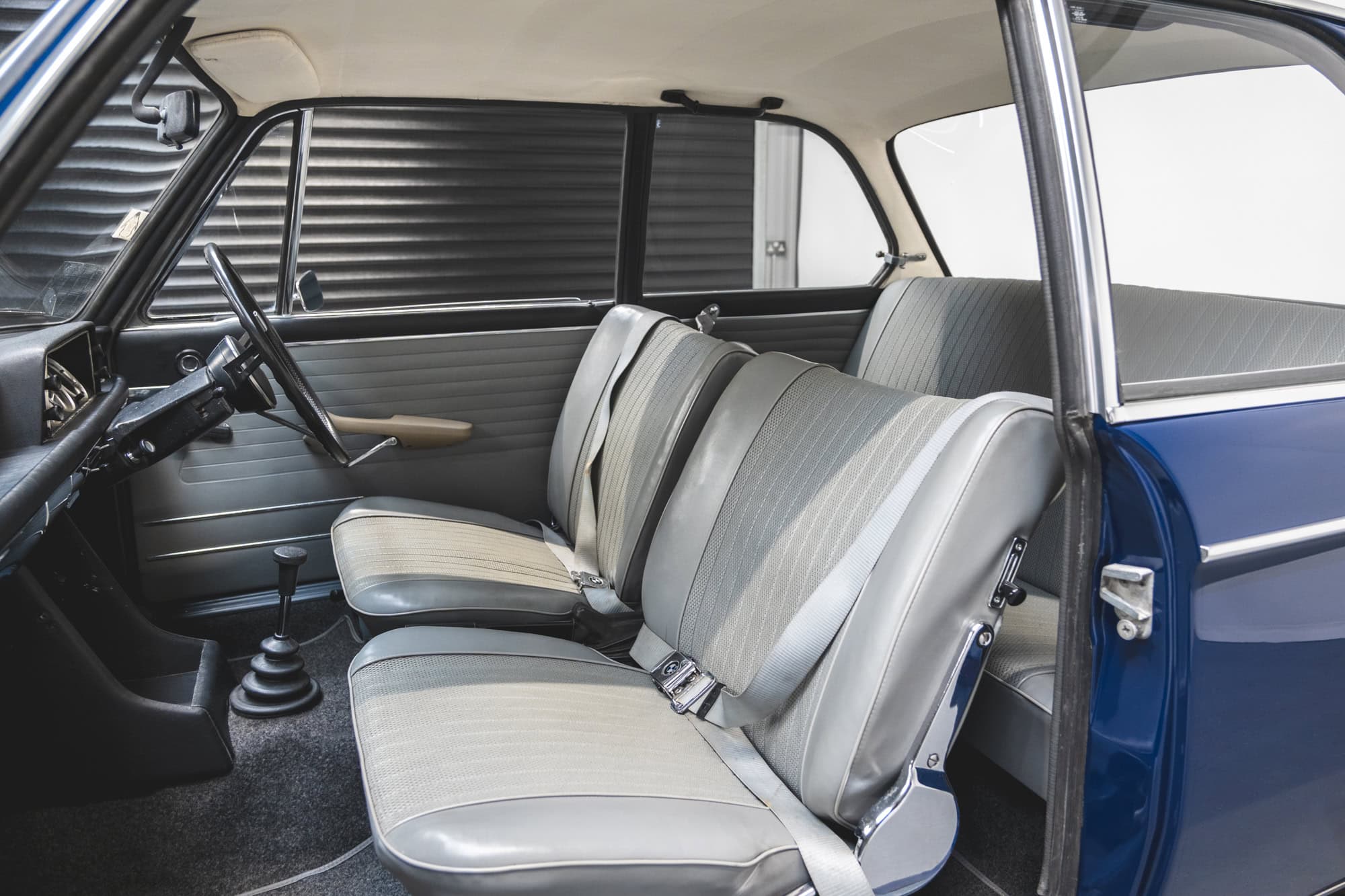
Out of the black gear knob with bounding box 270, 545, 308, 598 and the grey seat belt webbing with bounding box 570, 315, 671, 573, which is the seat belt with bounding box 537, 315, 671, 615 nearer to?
the grey seat belt webbing with bounding box 570, 315, 671, 573

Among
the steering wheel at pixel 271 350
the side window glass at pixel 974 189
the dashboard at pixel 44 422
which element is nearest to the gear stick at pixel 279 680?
the steering wheel at pixel 271 350

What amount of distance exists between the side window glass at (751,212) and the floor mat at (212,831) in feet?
5.71

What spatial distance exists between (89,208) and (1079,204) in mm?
1732

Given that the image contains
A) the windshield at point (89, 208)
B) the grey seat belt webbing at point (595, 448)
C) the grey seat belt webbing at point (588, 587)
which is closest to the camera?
the windshield at point (89, 208)

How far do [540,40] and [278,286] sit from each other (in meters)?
1.08

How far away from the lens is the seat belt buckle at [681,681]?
1.69m

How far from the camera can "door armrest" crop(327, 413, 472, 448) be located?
2.75m

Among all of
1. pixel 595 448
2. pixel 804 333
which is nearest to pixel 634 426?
pixel 595 448

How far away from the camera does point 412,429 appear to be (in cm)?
282

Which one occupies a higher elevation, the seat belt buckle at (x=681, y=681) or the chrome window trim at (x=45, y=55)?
the chrome window trim at (x=45, y=55)

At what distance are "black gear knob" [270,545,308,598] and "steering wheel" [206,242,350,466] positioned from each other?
0.80 feet

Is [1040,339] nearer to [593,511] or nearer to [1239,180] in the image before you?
[1239,180]

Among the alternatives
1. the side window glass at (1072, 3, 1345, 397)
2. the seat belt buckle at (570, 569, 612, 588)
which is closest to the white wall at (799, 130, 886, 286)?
the seat belt buckle at (570, 569, 612, 588)

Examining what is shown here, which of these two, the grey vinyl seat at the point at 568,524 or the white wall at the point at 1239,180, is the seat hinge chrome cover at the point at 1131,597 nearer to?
the white wall at the point at 1239,180
